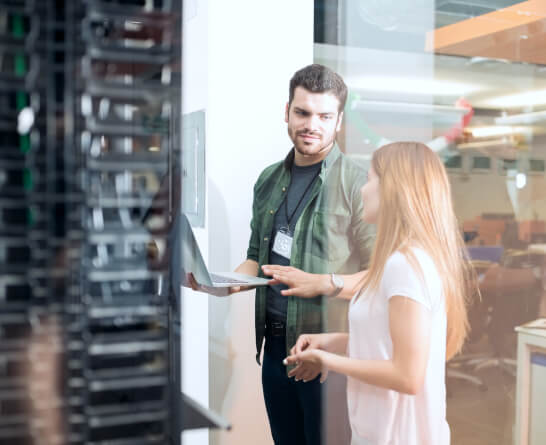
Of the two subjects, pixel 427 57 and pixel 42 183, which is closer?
pixel 42 183

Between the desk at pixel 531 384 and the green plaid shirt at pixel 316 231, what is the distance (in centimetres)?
52

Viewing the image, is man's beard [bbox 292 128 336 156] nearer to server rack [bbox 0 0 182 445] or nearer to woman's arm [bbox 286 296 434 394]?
woman's arm [bbox 286 296 434 394]

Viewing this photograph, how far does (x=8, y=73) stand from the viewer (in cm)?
26

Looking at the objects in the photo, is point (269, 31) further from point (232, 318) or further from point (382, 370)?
point (382, 370)

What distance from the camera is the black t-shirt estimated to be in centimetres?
150

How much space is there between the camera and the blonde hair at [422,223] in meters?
1.31

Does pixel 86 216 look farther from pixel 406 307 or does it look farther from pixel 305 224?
pixel 305 224

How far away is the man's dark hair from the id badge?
1.11ft

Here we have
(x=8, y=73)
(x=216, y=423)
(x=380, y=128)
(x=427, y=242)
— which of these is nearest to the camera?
(x=8, y=73)

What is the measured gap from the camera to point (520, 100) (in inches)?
59.4

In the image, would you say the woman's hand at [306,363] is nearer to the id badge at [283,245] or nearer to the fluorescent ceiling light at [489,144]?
the id badge at [283,245]

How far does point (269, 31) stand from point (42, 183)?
1289 millimetres

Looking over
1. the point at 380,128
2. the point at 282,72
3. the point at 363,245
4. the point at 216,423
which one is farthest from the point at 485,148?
the point at 216,423

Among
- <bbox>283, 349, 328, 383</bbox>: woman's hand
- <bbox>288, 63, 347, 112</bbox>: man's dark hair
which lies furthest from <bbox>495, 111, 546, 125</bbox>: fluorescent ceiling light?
<bbox>283, 349, 328, 383</bbox>: woman's hand
